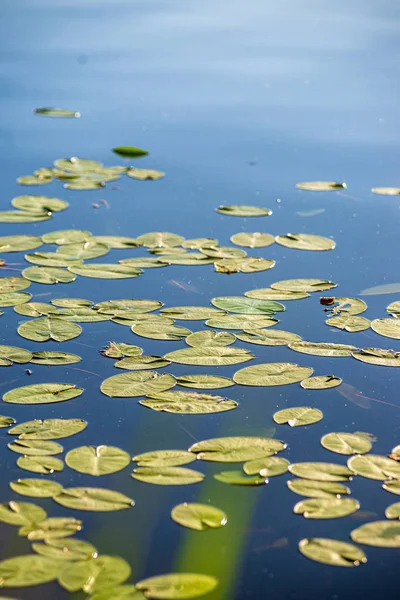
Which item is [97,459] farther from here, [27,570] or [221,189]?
[221,189]

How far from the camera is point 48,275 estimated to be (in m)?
1.79

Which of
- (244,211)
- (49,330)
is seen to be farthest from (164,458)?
(244,211)

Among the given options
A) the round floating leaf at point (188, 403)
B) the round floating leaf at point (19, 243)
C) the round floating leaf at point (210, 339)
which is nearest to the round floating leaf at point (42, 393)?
the round floating leaf at point (188, 403)

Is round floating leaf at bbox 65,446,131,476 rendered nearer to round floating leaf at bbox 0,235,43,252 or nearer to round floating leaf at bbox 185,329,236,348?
round floating leaf at bbox 185,329,236,348

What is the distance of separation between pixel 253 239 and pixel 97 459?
0.95 m

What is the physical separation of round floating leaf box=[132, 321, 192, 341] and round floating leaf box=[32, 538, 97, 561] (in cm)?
57

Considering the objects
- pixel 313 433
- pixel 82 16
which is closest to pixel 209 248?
pixel 313 433

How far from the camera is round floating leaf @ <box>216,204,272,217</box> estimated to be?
2.18 metres

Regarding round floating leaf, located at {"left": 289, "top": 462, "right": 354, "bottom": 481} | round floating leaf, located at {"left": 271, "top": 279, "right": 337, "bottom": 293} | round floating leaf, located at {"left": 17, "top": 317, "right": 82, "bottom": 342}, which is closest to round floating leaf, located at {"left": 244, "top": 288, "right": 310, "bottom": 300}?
round floating leaf, located at {"left": 271, "top": 279, "right": 337, "bottom": 293}

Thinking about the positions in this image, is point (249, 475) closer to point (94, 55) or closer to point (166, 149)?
point (166, 149)

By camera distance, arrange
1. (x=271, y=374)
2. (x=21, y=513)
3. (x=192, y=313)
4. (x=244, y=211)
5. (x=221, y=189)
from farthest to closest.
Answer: (x=221, y=189) → (x=244, y=211) → (x=192, y=313) → (x=271, y=374) → (x=21, y=513)

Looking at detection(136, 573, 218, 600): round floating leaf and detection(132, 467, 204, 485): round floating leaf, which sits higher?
detection(132, 467, 204, 485): round floating leaf

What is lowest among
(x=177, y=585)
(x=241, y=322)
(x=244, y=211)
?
(x=177, y=585)

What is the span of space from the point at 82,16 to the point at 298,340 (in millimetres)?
3051
